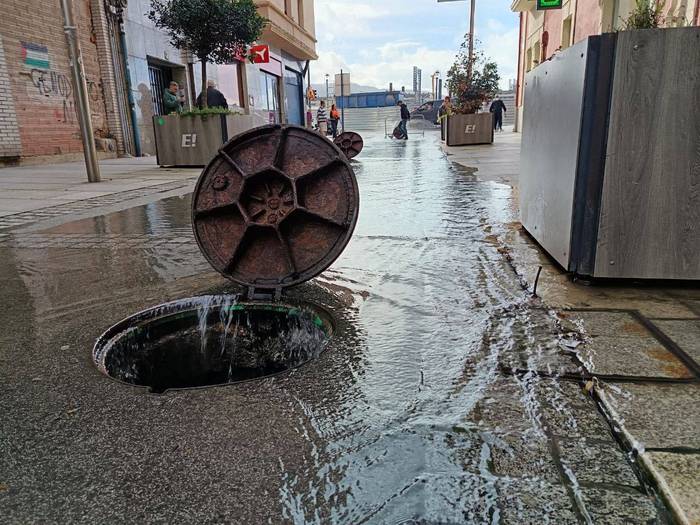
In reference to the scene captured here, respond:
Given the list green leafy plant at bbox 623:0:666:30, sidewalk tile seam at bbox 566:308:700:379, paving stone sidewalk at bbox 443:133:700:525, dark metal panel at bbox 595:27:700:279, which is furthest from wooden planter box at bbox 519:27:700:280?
sidewalk tile seam at bbox 566:308:700:379

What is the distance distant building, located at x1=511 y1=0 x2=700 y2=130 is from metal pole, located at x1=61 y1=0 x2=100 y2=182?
751 centimetres

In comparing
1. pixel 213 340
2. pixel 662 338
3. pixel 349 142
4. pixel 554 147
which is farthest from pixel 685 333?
pixel 349 142

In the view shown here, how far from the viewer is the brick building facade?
12.2 metres

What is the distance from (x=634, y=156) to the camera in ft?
9.52

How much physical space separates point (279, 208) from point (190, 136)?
9647 millimetres

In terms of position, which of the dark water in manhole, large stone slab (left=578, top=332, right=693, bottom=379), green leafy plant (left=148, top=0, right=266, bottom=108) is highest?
green leafy plant (left=148, top=0, right=266, bottom=108)

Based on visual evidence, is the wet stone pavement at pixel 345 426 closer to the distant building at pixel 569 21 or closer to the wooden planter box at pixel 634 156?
the wooden planter box at pixel 634 156

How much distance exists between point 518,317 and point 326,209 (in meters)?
1.19

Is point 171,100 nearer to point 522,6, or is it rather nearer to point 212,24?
point 212,24

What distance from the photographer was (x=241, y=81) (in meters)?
22.8

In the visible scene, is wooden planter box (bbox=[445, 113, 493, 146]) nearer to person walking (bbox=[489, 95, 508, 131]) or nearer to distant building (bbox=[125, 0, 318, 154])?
distant building (bbox=[125, 0, 318, 154])

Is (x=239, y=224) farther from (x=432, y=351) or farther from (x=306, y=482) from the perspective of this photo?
(x=306, y=482)

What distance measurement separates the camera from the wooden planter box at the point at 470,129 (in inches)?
706

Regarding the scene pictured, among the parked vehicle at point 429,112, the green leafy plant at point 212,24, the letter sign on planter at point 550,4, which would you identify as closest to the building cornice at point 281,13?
the green leafy plant at point 212,24
